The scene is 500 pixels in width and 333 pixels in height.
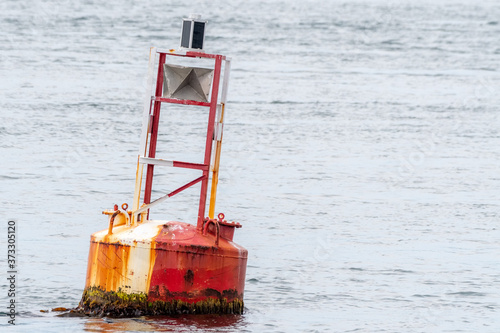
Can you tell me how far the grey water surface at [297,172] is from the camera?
14070 mm

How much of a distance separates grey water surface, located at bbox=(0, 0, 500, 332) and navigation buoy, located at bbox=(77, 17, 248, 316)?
9.9 inches

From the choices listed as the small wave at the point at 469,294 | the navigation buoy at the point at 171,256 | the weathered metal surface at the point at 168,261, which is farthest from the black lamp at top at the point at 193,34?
the small wave at the point at 469,294

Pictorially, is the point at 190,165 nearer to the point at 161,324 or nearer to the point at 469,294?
the point at 161,324

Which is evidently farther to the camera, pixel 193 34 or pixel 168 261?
pixel 193 34

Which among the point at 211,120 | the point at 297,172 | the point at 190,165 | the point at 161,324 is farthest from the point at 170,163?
the point at 297,172

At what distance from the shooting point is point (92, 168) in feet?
80.0

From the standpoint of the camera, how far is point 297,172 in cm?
2489

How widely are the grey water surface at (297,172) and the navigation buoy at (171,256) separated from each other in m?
0.25

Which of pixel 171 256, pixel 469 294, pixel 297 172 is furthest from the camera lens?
pixel 297 172

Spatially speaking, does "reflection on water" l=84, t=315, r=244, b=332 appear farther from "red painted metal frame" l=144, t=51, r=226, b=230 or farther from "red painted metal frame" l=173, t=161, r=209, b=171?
"red painted metal frame" l=173, t=161, r=209, b=171

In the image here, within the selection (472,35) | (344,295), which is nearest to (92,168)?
(344,295)

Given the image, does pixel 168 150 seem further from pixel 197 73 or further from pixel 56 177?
pixel 197 73

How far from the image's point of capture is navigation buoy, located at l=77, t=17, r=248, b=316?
35.8 feet

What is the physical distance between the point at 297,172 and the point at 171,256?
1415 centimetres
